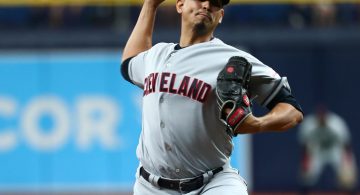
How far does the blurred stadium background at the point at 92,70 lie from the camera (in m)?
13.2

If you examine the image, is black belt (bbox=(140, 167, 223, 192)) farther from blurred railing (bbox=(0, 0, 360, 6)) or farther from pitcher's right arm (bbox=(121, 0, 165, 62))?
blurred railing (bbox=(0, 0, 360, 6))

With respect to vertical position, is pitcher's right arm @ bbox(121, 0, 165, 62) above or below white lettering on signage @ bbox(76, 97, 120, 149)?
above

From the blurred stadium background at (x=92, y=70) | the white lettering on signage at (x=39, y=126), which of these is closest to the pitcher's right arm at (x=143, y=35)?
the blurred stadium background at (x=92, y=70)

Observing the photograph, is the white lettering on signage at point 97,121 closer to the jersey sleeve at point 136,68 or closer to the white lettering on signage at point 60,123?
the white lettering on signage at point 60,123

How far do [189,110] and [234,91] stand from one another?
1.53 ft

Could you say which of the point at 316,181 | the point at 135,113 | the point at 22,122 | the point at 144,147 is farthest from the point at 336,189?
the point at 144,147

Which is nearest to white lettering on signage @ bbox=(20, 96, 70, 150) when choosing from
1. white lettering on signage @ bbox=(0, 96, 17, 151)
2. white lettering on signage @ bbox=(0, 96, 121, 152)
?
white lettering on signage @ bbox=(0, 96, 121, 152)

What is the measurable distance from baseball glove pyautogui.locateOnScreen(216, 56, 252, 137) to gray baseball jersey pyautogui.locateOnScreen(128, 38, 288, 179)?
23 cm

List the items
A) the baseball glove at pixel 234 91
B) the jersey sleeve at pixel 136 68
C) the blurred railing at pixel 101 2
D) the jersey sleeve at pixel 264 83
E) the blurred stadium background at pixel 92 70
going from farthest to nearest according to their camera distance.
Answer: the blurred stadium background at pixel 92 70
the blurred railing at pixel 101 2
the jersey sleeve at pixel 136 68
the jersey sleeve at pixel 264 83
the baseball glove at pixel 234 91

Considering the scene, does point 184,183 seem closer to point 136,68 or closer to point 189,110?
point 189,110

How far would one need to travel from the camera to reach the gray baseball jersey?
459 cm

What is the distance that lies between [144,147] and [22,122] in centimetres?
876

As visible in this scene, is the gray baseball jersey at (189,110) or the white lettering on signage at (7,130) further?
the white lettering on signage at (7,130)

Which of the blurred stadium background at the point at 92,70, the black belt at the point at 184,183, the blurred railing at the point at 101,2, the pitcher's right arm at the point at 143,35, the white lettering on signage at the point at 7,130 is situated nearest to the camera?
the black belt at the point at 184,183
